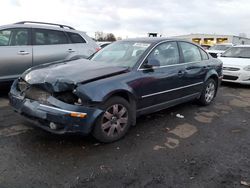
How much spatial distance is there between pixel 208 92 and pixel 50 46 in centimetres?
417

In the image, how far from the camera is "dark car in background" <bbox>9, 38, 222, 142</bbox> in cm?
312

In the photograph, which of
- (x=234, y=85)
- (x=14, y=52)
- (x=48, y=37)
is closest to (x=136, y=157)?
(x=14, y=52)

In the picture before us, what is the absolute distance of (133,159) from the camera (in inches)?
123

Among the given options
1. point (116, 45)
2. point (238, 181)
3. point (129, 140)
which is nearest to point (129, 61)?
point (116, 45)

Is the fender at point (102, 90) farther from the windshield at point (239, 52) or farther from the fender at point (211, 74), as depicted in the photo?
the windshield at point (239, 52)

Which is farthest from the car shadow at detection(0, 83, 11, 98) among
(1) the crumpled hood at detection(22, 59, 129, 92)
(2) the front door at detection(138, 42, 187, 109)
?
(2) the front door at detection(138, 42, 187, 109)

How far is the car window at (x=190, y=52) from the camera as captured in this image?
494 cm

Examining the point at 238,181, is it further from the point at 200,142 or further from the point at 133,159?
the point at 133,159

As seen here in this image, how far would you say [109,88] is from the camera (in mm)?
3330

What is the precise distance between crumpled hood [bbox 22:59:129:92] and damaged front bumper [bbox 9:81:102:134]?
22cm

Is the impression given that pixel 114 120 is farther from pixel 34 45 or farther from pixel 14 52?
pixel 34 45

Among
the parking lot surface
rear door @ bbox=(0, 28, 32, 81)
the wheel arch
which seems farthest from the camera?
rear door @ bbox=(0, 28, 32, 81)

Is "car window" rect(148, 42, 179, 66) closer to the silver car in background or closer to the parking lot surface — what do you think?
the parking lot surface

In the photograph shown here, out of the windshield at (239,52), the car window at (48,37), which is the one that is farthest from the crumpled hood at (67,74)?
the windshield at (239,52)
